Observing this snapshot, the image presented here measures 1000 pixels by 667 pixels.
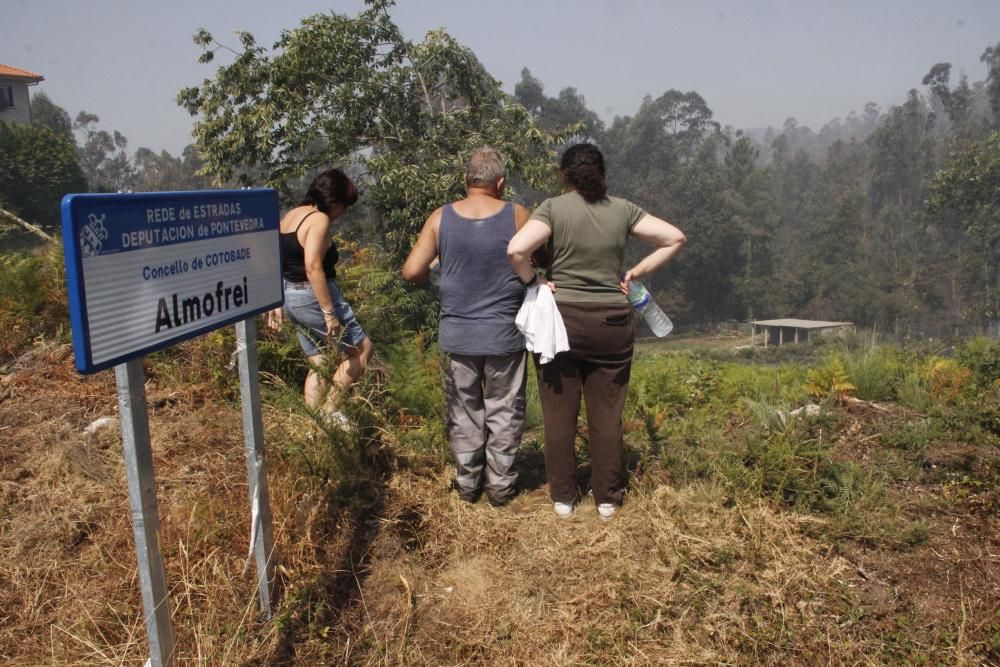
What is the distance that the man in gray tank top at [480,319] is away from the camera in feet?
11.2

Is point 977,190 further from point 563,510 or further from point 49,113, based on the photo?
point 49,113

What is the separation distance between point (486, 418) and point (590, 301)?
0.75 metres

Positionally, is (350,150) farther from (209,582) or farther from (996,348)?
(209,582)

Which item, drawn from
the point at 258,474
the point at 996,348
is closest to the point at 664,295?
the point at 996,348

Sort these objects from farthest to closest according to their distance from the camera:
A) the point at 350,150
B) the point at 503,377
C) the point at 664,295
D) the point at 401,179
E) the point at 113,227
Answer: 1. the point at 664,295
2. the point at 350,150
3. the point at 401,179
4. the point at 503,377
5. the point at 113,227

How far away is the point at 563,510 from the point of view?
11.5 feet

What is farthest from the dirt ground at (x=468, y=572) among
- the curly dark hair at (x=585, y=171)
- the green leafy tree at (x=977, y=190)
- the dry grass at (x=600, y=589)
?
the green leafy tree at (x=977, y=190)

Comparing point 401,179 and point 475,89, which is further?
point 475,89

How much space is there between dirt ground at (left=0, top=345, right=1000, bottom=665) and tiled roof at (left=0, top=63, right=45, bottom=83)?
45.9 meters

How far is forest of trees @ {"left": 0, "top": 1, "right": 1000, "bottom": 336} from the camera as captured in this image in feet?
43.5

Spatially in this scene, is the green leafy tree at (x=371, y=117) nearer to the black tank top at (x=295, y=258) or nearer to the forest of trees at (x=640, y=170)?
the forest of trees at (x=640, y=170)

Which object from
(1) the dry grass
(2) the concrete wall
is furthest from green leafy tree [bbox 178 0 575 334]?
(2) the concrete wall

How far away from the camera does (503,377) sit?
138 inches

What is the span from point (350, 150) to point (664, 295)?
143 ft
